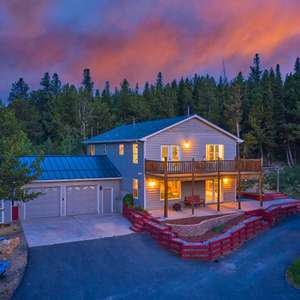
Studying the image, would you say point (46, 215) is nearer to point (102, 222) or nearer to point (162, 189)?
point (102, 222)

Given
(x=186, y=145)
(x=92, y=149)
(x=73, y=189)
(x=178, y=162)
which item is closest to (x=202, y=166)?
(x=178, y=162)

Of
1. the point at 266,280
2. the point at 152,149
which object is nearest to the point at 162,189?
the point at 152,149

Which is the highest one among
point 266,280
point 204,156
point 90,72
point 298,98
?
point 90,72

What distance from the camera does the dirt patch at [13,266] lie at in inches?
373

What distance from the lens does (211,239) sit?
14.0 m

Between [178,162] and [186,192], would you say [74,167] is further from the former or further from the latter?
[186,192]

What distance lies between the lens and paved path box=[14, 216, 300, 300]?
30.9ft

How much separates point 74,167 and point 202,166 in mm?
9028

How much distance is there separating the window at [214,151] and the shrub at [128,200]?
20.7 feet

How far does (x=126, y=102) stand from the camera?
47.5m

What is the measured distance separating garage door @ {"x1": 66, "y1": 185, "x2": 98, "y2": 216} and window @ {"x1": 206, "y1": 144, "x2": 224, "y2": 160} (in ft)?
28.1

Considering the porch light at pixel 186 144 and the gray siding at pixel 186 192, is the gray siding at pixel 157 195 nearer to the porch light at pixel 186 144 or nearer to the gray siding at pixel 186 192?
the gray siding at pixel 186 192

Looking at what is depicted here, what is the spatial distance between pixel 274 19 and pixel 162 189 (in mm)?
13485

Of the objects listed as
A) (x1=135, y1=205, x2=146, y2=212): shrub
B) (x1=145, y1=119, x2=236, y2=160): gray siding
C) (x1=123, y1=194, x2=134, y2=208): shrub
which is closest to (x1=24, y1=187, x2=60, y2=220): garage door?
(x1=123, y1=194, x2=134, y2=208): shrub
